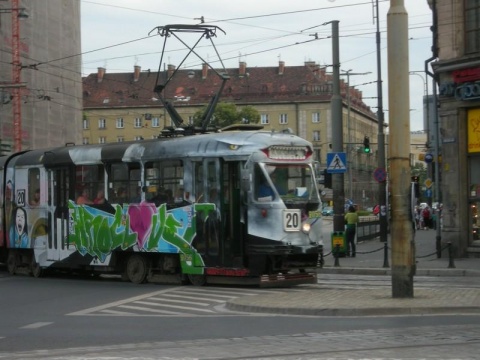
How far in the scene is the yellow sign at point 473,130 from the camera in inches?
1193

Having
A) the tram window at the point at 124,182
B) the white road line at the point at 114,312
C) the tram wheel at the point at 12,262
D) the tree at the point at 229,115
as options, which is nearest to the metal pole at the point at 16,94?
the tram wheel at the point at 12,262

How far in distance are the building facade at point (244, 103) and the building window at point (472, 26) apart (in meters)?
77.9

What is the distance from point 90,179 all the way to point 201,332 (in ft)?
40.4

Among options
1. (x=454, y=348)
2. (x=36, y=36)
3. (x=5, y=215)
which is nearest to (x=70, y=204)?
(x=5, y=215)

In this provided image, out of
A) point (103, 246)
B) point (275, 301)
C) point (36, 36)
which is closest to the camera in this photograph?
point (275, 301)

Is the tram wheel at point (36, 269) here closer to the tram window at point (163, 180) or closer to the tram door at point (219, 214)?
the tram window at point (163, 180)

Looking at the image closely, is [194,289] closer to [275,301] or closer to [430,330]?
[275,301]

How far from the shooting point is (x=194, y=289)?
72.0ft

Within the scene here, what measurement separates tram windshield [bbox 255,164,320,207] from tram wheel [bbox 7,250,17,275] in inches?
393

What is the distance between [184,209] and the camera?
23094mm

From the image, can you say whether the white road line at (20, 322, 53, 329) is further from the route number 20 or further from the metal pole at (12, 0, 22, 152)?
the metal pole at (12, 0, 22, 152)

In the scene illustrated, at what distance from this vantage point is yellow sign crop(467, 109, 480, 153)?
99.5 ft

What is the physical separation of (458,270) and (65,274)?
419 inches

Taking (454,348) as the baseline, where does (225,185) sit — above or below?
above
